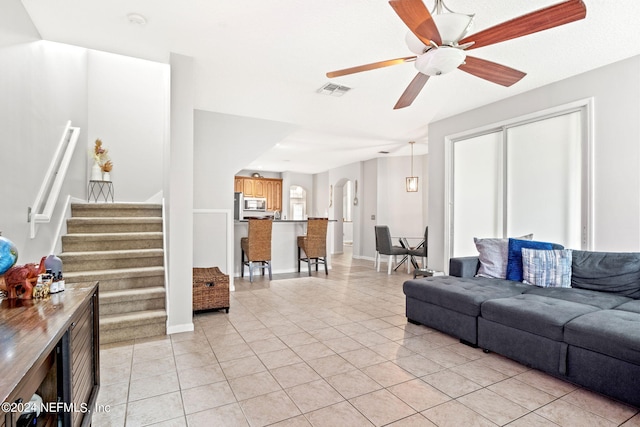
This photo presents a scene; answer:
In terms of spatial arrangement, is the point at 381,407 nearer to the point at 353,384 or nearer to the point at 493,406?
the point at 353,384

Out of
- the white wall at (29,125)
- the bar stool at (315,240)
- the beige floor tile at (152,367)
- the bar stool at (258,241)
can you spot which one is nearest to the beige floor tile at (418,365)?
the beige floor tile at (152,367)

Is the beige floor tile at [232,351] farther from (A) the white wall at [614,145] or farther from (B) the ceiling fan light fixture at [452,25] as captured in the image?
(A) the white wall at [614,145]

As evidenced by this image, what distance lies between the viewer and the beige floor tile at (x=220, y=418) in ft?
5.83

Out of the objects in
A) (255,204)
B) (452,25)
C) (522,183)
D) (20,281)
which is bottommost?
(20,281)

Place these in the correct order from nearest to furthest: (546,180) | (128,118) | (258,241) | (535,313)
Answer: (535,313)
(546,180)
(128,118)
(258,241)

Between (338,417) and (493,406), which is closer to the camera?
(338,417)

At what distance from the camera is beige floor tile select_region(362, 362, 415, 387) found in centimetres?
224

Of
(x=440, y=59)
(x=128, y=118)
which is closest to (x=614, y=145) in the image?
(x=440, y=59)

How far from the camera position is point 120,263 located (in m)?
3.54

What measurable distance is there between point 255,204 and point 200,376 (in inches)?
307

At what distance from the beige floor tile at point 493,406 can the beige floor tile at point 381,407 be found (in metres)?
0.39

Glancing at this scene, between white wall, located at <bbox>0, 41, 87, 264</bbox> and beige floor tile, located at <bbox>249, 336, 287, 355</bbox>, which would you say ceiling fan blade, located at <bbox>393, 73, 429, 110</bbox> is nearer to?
beige floor tile, located at <bbox>249, 336, 287, 355</bbox>

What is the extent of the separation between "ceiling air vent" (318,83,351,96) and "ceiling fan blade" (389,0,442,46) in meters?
1.95

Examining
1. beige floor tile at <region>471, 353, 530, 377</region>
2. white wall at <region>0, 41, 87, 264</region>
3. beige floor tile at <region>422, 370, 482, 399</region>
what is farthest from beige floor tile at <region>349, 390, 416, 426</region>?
white wall at <region>0, 41, 87, 264</region>
